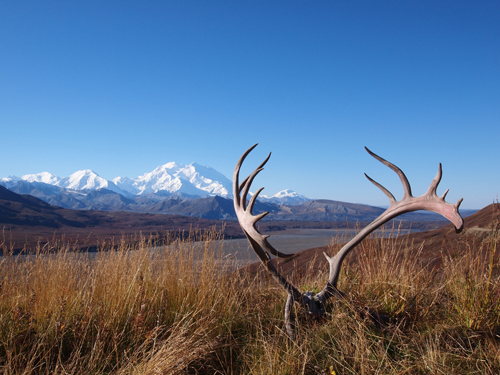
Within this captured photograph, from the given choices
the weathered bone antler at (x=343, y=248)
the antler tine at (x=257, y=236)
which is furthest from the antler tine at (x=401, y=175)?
the antler tine at (x=257, y=236)

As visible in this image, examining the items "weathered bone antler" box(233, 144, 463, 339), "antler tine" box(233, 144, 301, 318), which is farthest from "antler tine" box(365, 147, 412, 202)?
"antler tine" box(233, 144, 301, 318)

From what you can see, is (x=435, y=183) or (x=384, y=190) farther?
(x=384, y=190)

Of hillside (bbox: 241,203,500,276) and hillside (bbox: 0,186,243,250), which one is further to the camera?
hillside (bbox: 0,186,243,250)

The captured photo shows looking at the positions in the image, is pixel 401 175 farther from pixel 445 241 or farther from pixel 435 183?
pixel 445 241

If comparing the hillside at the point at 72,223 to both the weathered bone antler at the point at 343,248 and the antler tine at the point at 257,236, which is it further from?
the weathered bone antler at the point at 343,248

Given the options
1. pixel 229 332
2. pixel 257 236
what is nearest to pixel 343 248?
pixel 257 236

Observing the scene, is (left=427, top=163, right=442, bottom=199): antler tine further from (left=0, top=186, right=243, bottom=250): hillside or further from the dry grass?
(left=0, top=186, right=243, bottom=250): hillside

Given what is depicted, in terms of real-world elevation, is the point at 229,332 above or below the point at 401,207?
below

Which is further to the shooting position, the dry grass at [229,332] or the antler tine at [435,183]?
the antler tine at [435,183]

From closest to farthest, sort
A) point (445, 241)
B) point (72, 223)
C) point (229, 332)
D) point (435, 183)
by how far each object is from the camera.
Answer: point (435, 183) → point (229, 332) → point (445, 241) → point (72, 223)

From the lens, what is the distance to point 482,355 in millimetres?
2312

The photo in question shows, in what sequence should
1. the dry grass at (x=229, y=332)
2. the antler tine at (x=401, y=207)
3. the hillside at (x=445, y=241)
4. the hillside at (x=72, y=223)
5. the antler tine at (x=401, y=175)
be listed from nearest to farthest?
the dry grass at (x=229, y=332)
the antler tine at (x=401, y=207)
the antler tine at (x=401, y=175)
the hillside at (x=445, y=241)
the hillside at (x=72, y=223)

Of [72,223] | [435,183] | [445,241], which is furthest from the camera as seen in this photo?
[72,223]

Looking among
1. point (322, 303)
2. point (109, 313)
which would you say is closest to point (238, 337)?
point (322, 303)
